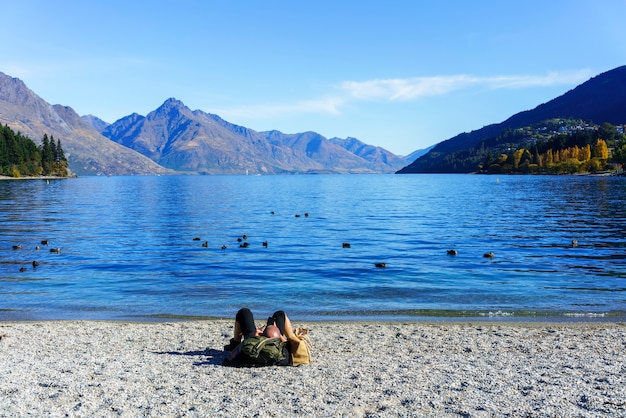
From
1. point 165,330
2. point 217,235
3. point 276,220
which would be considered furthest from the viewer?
point 276,220

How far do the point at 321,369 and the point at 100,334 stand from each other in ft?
32.8

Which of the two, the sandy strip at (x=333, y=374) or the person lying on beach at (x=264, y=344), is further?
the person lying on beach at (x=264, y=344)

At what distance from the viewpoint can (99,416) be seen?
11.7 m

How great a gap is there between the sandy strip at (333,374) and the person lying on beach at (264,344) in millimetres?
368

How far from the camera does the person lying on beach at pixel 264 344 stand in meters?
15.6

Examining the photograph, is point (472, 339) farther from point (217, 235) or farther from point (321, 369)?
point (217, 235)

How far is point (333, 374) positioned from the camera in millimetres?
15000

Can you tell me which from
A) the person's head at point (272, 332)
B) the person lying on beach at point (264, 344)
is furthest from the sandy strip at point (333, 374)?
the person's head at point (272, 332)

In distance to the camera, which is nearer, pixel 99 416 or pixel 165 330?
pixel 99 416

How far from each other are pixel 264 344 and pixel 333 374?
2199 mm

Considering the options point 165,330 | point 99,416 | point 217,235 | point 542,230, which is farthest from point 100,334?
point 542,230

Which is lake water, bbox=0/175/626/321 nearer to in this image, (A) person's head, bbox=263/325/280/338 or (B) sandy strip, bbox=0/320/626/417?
(B) sandy strip, bbox=0/320/626/417

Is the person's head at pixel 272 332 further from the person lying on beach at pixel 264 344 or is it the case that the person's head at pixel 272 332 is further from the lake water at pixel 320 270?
the lake water at pixel 320 270

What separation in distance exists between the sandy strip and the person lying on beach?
1.21 feet
